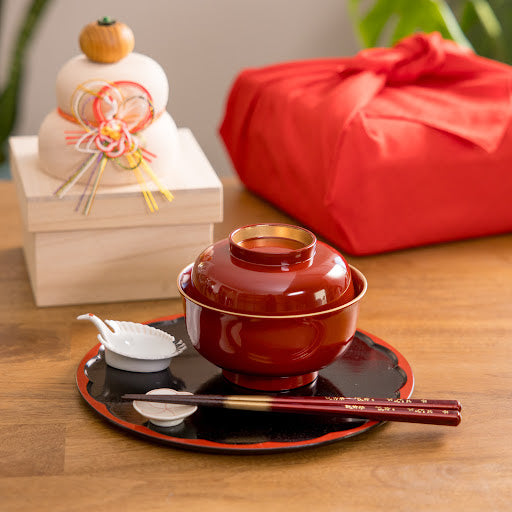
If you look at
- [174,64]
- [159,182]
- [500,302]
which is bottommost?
[174,64]

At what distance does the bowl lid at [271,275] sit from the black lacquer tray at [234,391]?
0.25 feet

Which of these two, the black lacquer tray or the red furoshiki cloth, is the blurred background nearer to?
the red furoshiki cloth

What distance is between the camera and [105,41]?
762 mm

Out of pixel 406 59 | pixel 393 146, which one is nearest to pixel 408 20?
pixel 406 59

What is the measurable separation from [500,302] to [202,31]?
61.1 inches

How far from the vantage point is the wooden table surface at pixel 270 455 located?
0.51 m

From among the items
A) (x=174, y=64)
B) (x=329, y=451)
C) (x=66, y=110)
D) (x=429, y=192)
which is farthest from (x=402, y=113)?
(x=174, y=64)

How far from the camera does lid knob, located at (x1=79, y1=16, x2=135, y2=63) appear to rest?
2.50 feet

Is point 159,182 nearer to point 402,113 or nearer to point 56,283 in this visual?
point 56,283

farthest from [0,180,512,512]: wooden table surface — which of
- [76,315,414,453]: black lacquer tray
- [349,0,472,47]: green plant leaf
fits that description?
[349,0,472,47]: green plant leaf

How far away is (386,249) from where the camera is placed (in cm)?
95

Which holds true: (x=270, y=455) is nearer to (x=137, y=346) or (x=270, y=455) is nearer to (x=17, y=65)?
(x=137, y=346)

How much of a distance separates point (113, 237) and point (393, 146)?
329 millimetres

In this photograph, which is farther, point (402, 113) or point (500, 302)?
point (402, 113)
